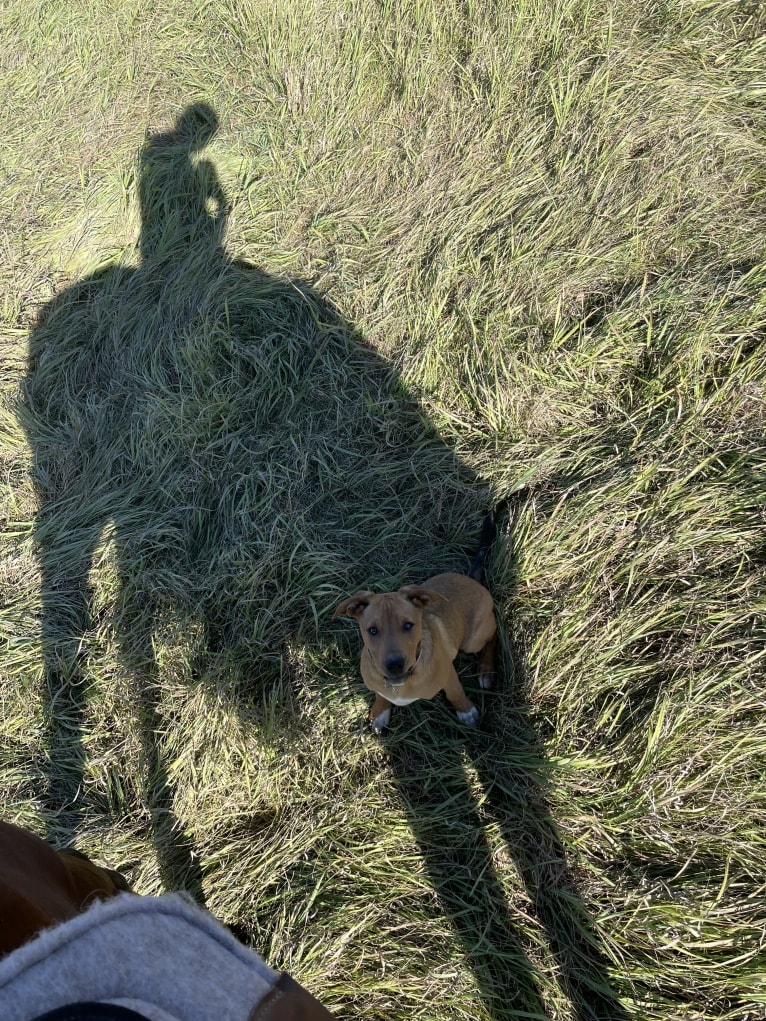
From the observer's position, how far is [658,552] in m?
3.36

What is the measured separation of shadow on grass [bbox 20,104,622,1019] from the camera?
3.28m

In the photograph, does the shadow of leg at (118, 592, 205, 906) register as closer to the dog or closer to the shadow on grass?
the shadow on grass

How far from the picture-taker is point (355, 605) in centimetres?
339

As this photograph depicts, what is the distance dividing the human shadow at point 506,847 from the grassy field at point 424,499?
0.07ft

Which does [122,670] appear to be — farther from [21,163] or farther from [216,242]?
[21,163]

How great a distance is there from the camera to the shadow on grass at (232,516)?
3.28 m

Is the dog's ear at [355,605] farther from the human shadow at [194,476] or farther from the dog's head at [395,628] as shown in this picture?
the human shadow at [194,476]

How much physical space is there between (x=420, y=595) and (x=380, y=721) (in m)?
1.03

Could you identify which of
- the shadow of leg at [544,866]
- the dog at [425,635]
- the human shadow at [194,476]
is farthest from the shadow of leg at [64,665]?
the shadow of leg at [544,866]

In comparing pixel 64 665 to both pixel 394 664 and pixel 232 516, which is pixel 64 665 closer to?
pixel 232 516

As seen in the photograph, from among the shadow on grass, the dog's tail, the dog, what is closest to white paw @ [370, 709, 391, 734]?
the dog

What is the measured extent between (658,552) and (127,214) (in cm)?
669

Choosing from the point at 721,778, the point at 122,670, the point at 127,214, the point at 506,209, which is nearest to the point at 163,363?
the point at 127,214

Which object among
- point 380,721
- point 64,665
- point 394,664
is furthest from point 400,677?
point 64,665
